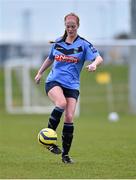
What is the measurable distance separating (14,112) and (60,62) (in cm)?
2115

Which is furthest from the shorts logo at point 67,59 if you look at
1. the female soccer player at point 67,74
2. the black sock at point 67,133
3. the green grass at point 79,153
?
the green grass at point 79,153

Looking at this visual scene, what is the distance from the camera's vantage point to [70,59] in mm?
12078

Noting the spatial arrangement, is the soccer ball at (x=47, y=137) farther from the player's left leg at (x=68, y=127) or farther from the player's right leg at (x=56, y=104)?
the player's left leg at (x=68, y=127)

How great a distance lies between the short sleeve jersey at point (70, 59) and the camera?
12094mm

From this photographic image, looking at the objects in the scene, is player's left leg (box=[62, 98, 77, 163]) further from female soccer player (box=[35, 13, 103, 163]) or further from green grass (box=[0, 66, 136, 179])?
green grass (box=[0, 66, 136, 179])

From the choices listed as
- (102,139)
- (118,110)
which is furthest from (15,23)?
(102,139)

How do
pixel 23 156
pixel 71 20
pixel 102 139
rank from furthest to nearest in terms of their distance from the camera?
pixel 102 139
pixel 23 156
pixel 71 20

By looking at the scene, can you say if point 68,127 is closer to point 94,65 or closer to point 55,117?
point 55,117

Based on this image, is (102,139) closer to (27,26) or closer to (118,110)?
(118,110)

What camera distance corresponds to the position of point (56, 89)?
39.5 ft

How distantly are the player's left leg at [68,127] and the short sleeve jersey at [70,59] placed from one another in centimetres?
27

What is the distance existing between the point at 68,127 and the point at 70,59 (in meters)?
1.05

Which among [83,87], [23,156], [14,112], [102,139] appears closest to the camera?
[23,156]

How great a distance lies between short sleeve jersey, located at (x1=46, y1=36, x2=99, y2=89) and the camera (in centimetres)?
1209
